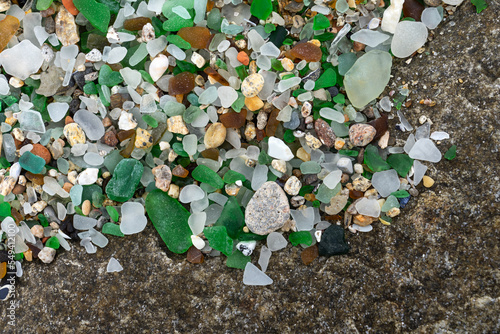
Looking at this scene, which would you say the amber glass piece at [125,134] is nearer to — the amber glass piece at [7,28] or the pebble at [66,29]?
the pebble at [66,29]

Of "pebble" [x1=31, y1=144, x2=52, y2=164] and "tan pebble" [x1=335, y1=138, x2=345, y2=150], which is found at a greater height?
"tan pebble" [x1=335, y1=138, x2=345, y2=150]

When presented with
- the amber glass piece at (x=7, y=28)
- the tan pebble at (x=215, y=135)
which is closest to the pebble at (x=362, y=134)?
the tan pebble at (x=215, y=135)

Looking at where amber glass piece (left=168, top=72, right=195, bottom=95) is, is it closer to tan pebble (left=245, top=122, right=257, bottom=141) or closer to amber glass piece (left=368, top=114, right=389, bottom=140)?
tan pebble (left=245, top=122, right=257, bottom=141)

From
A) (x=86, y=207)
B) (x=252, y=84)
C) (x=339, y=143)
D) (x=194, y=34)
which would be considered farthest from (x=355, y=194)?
(x=86, y=207)

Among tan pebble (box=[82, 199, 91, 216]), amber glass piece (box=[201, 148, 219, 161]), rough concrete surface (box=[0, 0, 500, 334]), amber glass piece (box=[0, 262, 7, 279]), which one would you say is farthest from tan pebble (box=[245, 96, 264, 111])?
amber glass piece (box=[0, 262, 7, 279])

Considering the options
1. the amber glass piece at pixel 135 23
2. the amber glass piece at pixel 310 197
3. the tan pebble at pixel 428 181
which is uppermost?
the amber glass piece at pixel 135 23

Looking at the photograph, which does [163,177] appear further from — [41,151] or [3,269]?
[3,269]

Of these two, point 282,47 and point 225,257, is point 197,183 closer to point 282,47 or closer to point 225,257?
point 225,257
